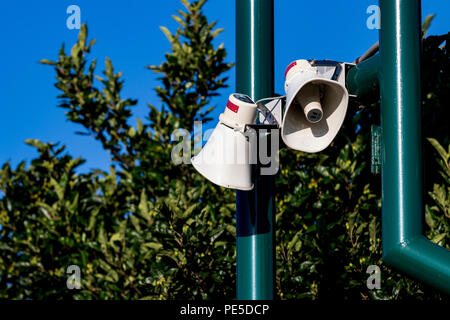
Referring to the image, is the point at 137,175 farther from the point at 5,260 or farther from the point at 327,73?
the point at 327,73

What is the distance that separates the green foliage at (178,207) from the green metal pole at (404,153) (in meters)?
0.91

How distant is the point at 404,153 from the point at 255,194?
2.60 feet

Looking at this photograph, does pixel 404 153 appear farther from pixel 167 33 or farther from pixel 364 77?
pixel 167 33

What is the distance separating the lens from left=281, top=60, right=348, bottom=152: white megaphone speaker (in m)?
2.59

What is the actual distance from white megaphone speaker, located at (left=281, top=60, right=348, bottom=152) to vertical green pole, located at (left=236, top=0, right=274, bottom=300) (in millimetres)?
295

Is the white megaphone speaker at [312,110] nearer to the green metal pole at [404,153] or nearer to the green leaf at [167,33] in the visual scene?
the green metal pole at [404,153]

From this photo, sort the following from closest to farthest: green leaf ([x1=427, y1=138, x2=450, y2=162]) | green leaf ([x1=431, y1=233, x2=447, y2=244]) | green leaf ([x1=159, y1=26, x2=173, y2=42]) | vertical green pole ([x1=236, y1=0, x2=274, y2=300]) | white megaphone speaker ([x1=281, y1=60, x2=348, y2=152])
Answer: white megaphone speaker ([x1=281, y1=60, x2=348, y2=152]), vertical green pole ([x1=236, y1=0, x2=274, y2=300]), green leaf ([x1=431, y1=233, x2=447, y2=244]), green leaf ([x1=427, y1=138, x2=450, y2=162]), green leaf ([x1=159, y1=26, x2=173, y2=42])

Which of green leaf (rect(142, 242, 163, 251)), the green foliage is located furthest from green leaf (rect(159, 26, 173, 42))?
green leaf (rect(142, 242, 163, 251))

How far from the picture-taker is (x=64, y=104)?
604cm

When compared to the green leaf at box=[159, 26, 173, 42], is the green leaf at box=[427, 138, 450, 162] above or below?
below

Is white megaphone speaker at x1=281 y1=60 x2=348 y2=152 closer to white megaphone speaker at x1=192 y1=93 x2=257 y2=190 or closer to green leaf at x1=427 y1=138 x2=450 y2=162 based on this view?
white megaphone speaker at x1=192 y1=93 x2=257 y2=190

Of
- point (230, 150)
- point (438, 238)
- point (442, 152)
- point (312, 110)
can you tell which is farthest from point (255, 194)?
point (442, 152)

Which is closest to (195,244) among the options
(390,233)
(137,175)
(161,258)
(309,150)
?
(161,258)

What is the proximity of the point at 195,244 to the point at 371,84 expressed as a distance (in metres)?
2.02
